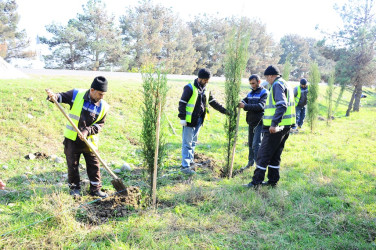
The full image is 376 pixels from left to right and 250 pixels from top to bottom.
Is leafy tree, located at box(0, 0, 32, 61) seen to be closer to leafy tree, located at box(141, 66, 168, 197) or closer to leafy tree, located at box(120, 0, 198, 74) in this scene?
leafy tree, located at box(120, 0, 198, 74)

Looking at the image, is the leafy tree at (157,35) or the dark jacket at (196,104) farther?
the leafy tree at (157,35)

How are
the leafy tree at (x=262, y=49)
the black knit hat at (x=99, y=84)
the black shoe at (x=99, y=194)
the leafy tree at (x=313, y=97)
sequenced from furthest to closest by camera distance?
the leafy tree at (x=262, y=49), the leafy tree at (x=313, y=97), the black shoe at (x=99, y=194), the black knit hat at (x=99, y=84)

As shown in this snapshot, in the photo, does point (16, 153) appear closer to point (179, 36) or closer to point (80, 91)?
point (80, 91)

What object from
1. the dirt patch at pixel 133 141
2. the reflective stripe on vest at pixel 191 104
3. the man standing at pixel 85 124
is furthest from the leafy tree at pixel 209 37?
the man standing at pixel 85 124

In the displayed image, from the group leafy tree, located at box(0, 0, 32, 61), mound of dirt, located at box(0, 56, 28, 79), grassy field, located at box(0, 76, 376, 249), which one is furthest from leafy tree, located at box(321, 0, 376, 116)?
leafy tree, located at box(0, 0, 32, 61)

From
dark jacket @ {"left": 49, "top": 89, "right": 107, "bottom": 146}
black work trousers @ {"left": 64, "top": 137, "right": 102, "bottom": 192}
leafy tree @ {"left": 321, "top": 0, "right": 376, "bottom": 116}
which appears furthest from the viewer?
leafy tree @ {"left": 321, "top": 0, "right": 376, "bottom": 116}

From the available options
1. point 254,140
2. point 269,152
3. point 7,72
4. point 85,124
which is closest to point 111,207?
point 85,124

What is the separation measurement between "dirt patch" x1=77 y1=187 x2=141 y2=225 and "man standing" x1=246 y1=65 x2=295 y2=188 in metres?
2.45

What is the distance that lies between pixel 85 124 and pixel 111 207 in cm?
145

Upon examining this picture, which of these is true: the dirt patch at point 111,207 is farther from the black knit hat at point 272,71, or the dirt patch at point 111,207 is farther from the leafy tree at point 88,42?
the leafy tree at point 88,42

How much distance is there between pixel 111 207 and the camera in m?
4.21

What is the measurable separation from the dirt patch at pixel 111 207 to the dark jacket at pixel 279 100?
290 centimetres

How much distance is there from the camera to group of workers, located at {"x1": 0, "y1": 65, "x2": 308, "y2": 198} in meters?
4.32

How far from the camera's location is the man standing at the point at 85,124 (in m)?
4.28
